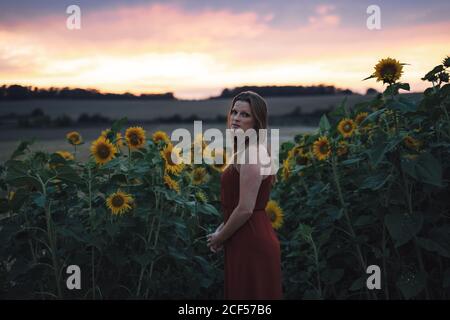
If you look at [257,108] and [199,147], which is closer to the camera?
[257,108]

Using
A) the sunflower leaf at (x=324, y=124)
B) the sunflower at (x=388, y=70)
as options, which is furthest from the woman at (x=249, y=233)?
the sunflower leaf at (x=324, y=124)

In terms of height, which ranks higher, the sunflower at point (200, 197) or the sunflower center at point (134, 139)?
the sunflower center at point (134, 139)

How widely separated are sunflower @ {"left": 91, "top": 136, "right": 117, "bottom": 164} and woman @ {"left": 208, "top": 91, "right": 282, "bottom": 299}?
973 mm

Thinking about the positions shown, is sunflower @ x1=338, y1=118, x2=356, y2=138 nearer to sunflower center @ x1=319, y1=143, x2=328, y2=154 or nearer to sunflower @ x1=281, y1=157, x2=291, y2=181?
sunflower center @ x1=319, y1=143, x2=328, y2=154

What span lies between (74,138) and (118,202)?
41.8 inches

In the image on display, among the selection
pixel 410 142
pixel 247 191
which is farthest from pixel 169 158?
pixel 410 142

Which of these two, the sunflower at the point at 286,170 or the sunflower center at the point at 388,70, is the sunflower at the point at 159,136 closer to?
the sunflower at the point at 286,170

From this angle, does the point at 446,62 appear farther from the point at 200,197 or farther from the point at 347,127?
the point at 200,197

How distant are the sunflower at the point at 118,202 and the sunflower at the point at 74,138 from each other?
0.96 meters

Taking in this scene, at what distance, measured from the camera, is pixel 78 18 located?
13.2 feet

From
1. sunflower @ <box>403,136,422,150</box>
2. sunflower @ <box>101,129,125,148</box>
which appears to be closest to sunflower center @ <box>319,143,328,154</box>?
sunflower @ <box>403,136,422,150</box>

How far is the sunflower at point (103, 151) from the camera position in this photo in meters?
3.85

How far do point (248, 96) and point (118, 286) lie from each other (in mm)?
1629

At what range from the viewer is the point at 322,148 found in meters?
4.21
